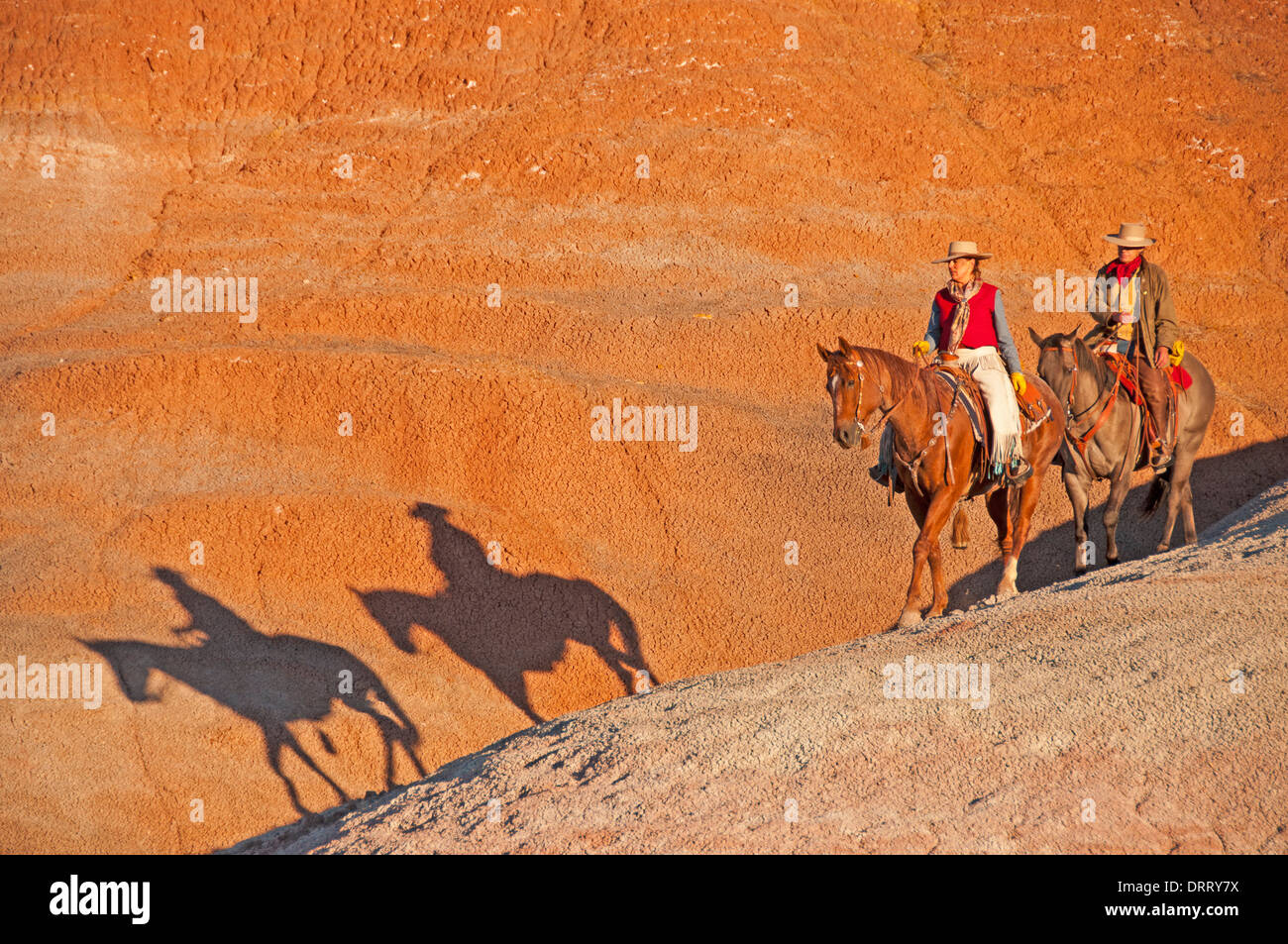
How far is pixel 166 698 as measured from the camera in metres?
15.0

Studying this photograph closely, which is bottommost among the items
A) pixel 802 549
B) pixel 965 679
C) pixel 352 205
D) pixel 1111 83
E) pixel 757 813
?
pixel 757 813

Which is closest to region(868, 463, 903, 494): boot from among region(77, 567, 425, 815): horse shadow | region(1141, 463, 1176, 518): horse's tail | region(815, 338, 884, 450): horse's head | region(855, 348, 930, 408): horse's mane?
region(855, 348, 930, 408): horse's mane

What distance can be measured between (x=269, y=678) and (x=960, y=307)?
1013cm

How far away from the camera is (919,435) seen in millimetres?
11125

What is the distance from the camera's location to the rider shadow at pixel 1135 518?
16.8m

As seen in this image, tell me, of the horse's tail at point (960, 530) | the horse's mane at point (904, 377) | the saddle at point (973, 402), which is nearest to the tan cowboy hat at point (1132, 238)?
the saddle at point (973, 402)

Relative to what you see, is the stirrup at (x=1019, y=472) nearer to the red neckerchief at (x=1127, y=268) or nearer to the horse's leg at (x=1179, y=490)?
the red neckerchief at (x=1127, y=268)

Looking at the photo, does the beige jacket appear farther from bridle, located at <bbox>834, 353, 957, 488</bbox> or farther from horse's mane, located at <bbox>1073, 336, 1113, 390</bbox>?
bridle, located at <bbox>834, 353, 957, 488</bbox>

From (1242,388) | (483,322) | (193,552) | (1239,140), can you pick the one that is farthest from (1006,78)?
(193,552)

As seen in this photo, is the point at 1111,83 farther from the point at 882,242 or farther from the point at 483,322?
the point at 483,322

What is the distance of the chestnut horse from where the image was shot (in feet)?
33.8

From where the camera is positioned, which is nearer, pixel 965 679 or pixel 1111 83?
pixel 965 679

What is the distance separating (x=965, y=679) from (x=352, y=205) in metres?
18.5

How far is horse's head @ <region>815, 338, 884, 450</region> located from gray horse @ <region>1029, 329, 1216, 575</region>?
4169mm
